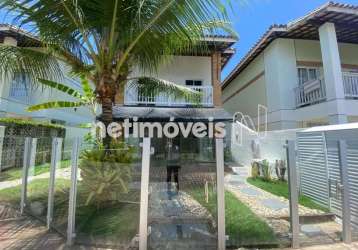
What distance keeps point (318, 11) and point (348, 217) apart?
1157 cm

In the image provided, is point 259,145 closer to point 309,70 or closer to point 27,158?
point 309,70

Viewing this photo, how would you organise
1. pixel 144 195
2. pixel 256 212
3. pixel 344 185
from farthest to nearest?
pixel 256 212, pixel 344 185, pixel 144 195

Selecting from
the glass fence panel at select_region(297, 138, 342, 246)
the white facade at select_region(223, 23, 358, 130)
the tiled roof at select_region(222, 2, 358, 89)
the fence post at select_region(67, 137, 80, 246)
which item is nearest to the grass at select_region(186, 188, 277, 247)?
the glass fence panel at select_region(297, 138, 342, 246)

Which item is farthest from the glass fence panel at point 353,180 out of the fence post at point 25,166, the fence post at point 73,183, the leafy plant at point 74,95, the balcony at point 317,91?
the balcony at point 317,91

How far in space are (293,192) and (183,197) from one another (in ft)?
7.67

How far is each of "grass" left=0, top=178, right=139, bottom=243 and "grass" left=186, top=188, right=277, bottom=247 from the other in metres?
1.42

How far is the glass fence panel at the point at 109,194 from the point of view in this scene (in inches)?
208

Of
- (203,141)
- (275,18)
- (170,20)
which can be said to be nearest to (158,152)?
(203,141)

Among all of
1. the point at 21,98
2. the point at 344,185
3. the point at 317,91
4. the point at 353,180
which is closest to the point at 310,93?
the point at 317,91

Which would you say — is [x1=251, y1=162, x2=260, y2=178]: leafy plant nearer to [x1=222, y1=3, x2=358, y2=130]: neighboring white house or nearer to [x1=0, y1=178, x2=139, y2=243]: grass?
[x1=222, y1=3, x2=358, y2=130]: neighboring white house

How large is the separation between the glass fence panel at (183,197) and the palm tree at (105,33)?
2.42m

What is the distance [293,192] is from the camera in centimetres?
539

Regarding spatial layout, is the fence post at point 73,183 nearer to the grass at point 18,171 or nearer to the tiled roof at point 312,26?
the grass at point 18,171

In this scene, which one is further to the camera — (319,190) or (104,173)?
(319,190)
